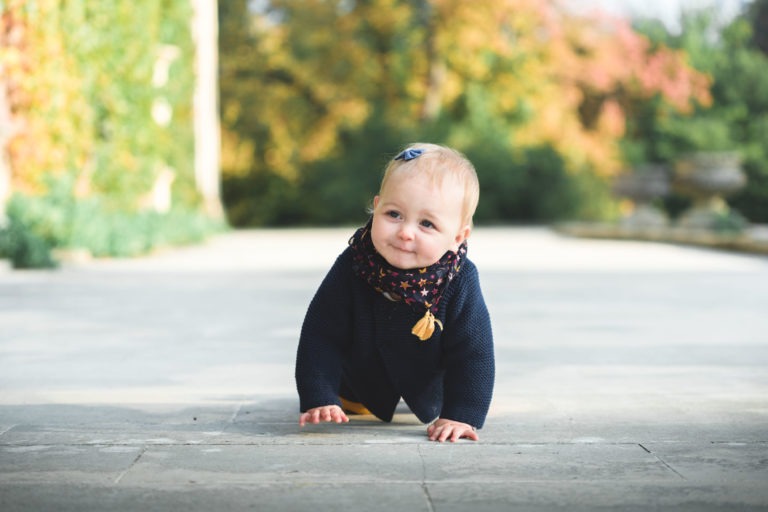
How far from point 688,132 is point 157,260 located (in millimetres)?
24184

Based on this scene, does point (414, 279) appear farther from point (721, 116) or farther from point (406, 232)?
point (721, 116)

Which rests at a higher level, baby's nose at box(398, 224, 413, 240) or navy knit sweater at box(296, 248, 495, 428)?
baby's nose at box(398, 224, 413, 240)

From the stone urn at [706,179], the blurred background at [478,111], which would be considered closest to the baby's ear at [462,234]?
the blurred background at [478,111]

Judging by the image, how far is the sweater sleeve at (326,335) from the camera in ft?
12.1

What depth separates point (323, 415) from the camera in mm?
3604

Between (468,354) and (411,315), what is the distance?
0.74 feet

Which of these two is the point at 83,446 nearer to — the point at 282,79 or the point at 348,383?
the point at 348,383

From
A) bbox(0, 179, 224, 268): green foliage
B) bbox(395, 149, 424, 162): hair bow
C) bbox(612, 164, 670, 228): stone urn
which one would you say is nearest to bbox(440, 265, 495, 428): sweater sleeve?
bbox(395, 149, 424, 162): hair bow

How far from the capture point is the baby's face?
3.49m

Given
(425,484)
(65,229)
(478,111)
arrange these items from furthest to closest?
1. (478,111)
2. (65,229)
3. (425,484)

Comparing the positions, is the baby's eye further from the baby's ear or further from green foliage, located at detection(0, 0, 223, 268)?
green foliage, located at detection(0, 0, 223, 268)

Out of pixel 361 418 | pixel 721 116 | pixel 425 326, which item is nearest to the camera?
pixel 425 326

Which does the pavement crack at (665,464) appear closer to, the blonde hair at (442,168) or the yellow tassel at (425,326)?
the yellow tassel at (425,326)

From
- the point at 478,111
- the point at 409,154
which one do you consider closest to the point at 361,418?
the point at 409,154
